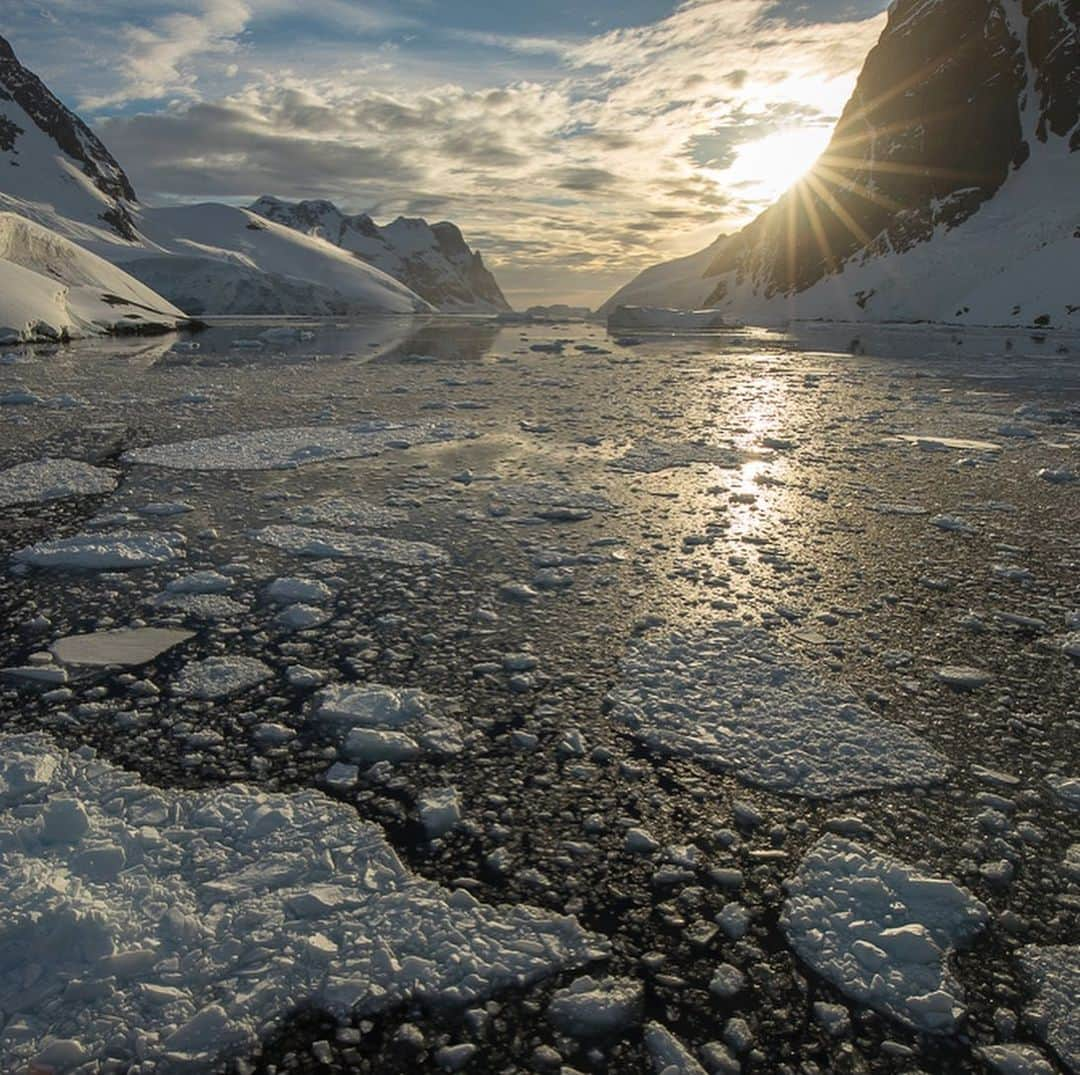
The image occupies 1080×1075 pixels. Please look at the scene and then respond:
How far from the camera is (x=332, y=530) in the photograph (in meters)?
4.99

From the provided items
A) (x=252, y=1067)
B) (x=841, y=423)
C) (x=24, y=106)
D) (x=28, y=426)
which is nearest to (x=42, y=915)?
(x=252, y=1067)

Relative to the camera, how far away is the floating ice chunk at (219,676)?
2.94 metres

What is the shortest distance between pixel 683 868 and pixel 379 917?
31.5 inches

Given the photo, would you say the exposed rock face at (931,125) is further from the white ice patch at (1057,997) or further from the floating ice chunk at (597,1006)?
the floating ice chunk at (597,1006)

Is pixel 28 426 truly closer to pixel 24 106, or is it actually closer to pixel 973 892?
pixel 973 892

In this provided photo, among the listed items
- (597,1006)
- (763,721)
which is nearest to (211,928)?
(597,1006)

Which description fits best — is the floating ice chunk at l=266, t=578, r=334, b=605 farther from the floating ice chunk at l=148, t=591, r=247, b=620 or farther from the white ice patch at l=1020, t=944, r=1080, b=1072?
the white ice patch at l=1020, t=944, r=1080, b=1072

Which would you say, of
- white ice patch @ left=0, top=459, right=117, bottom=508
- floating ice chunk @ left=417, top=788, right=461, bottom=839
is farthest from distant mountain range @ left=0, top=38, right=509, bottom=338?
floating ice chunk @ left=417, top=788, right=461, bottom=839

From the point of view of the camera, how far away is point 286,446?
25.4 ft

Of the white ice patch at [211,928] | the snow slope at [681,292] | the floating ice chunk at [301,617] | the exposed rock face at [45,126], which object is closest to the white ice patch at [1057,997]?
the white ice patch at [211,928]

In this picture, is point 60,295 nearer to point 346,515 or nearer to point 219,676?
point 346,515

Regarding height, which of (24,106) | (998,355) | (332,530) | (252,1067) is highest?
(24,106)

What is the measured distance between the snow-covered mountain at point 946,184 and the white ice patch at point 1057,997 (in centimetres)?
7135

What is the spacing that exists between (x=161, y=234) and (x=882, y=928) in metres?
138
